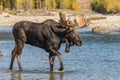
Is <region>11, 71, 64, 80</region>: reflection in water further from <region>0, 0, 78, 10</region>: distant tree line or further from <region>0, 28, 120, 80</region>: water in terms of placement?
<region>0, 0, 78, 10</region>: distant tree line

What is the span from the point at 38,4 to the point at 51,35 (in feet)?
321

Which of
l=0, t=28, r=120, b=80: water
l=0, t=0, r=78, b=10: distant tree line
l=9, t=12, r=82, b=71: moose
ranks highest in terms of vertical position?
l=9, t=12, r=82, b=71: moose

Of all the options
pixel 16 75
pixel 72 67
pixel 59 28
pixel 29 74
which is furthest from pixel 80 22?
pixel 16 75

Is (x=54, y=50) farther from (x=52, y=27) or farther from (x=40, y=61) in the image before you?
(x=40, y=61)

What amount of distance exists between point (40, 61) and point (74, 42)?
349 centimetres

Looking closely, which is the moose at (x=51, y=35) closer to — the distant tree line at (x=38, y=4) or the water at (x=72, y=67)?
the water at (x=72, y=67)

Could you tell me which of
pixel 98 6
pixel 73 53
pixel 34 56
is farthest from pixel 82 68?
pixel 98 6

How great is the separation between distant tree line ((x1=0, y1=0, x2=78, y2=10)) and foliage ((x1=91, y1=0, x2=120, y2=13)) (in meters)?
5.46

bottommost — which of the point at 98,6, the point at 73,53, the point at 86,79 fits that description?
the point at 98,6

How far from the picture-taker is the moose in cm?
1772

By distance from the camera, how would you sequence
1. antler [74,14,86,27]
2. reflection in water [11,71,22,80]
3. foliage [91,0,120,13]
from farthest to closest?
foliage [91,0,120,13]
antler [74,14,86,27]
reflection in water [11,71,22,80]

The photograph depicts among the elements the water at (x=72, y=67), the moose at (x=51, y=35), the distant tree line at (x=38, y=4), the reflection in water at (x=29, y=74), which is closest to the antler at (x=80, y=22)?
the moose at (x=51, y=35)

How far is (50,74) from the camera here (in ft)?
56.5

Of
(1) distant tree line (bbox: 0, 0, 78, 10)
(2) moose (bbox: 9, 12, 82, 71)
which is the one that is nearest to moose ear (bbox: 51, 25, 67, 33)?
(2) moose (bbox: 9, 12, 82, 71)
